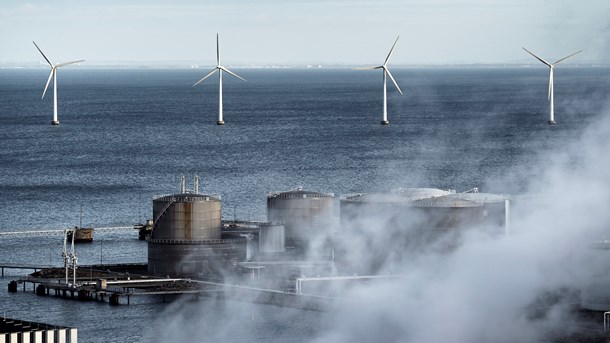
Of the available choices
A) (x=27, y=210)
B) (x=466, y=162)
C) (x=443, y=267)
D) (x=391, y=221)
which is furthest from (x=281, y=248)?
(x=466, y=162)

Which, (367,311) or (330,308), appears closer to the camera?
(367,311)

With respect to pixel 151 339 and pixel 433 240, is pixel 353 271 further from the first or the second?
pixel 151 339

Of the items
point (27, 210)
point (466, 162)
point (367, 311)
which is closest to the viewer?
point (367, 311)

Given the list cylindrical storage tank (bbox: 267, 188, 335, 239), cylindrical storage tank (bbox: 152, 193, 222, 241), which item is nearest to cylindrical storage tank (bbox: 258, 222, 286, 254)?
cylindrical storage tank (bbox: 267, 188, 335, 239)

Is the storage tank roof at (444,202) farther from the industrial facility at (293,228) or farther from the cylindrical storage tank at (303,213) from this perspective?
the cylindrical storage tank at (303,213)

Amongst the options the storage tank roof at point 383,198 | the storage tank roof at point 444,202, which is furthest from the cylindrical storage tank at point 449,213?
the storage tank roof at point 383,198

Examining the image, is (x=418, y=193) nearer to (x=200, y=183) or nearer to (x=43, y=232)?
(x=43, y=232)

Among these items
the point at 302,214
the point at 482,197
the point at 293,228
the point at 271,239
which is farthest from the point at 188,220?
the point at 482,197
